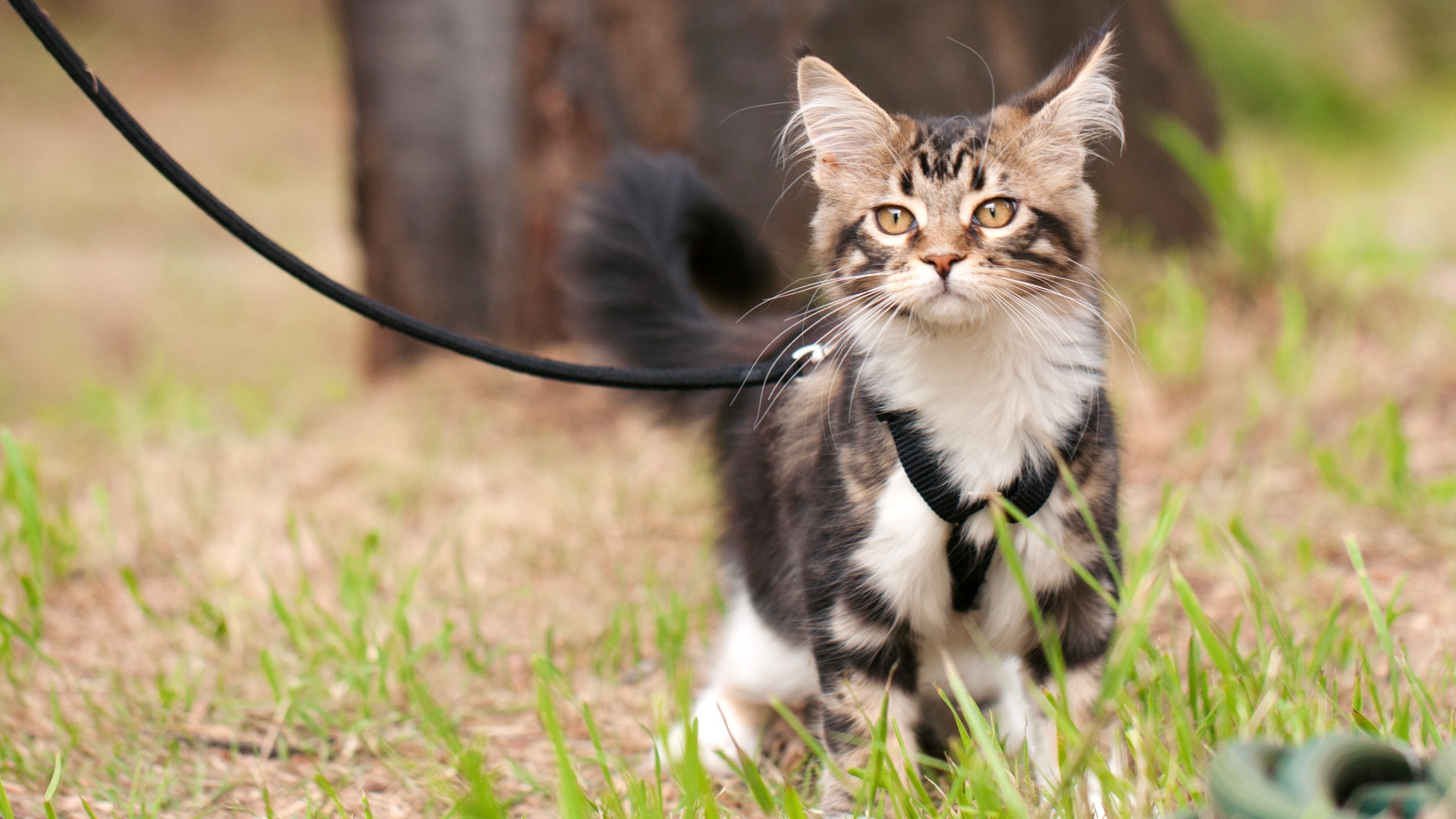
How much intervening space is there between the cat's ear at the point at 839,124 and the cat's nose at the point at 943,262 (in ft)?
0.82

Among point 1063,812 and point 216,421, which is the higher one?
point 1063,812

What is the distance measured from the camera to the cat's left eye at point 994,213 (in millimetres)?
1420

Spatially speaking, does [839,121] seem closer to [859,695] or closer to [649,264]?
[649,264]

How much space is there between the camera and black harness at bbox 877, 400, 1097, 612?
137 cm

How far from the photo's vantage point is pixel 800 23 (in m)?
3.24

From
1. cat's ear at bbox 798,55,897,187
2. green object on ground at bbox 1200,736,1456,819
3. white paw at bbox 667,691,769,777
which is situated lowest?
white paw at bbox 667,691,769,777

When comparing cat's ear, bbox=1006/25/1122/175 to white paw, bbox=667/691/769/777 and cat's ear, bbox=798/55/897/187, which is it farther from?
white paw, bbox=667/691/769/777

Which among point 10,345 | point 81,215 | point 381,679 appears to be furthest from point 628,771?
point 81,215

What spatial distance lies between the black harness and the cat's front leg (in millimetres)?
156

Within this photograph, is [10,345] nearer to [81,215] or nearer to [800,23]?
[81,215]

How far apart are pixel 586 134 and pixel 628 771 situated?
99.9 inches

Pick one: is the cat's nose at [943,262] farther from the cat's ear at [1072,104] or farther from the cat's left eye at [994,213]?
the cat's ear at [1072,104]

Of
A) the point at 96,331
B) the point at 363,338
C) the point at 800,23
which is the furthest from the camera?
the point at 96,331

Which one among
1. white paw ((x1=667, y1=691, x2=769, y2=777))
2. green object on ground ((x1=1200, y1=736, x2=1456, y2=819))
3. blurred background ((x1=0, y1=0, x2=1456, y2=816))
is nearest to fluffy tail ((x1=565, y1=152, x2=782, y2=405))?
blurred background ((x1=0, y1=0, x2=1456, y2=816))
